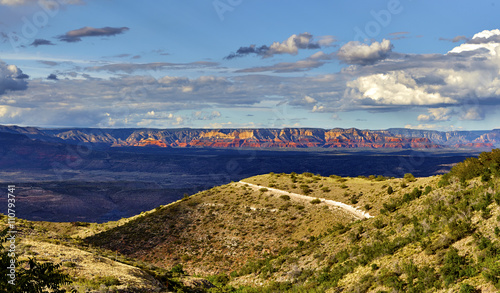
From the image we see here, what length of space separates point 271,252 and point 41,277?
38886 mm

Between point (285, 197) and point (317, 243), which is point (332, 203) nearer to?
point (285, 197)

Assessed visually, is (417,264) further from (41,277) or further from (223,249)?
(223,249)

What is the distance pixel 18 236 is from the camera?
3378cm

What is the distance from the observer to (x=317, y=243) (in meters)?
43.3

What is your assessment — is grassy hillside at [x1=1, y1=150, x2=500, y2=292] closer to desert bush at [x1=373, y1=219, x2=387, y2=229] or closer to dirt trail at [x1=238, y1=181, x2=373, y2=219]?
desert bush at [x1=373, y1=219, x2=387, y2=229]

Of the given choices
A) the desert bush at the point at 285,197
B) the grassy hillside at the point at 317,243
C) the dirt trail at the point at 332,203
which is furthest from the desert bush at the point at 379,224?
the desert bush at the point at 285,197

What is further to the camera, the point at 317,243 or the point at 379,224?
the point at 317,243

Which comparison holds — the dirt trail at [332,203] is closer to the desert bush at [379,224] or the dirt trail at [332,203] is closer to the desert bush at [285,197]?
the desert bush at [285,197]

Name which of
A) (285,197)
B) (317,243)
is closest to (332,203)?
(285,197)

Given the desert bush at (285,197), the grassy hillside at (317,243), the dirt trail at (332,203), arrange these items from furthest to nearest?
the desert bush at (285,197)
the dirt trail at (332,203)
the grassy hillside at (317,243)

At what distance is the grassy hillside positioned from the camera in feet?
82.0

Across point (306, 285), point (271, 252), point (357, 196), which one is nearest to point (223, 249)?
point (271, 252)

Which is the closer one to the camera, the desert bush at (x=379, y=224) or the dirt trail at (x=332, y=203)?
the desert bush at (x=379, y=224)

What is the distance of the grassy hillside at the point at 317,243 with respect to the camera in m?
25.0
